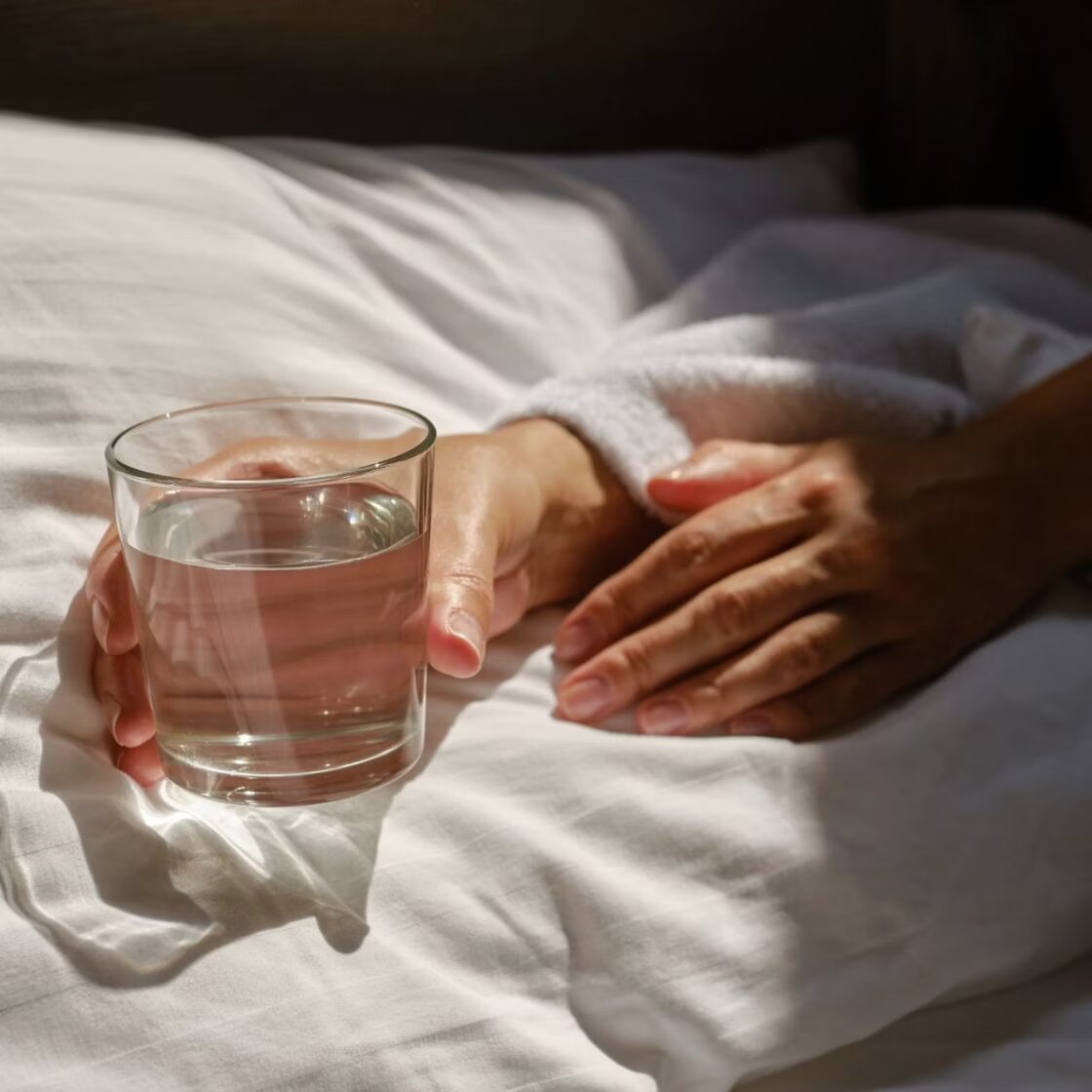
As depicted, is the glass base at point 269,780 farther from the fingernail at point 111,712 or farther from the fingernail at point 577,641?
the fingernail at point 577,641

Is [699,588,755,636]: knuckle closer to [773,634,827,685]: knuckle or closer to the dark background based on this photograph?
[773,634,827,685]: knuckle

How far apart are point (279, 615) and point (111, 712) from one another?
14cm

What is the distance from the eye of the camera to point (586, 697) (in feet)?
2.21

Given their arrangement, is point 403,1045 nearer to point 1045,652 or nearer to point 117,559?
point 117,559

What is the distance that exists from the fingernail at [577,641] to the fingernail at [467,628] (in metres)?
0.14

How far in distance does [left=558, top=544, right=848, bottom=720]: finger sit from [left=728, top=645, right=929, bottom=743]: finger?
0.10ft

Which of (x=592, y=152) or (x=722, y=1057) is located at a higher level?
(x=592, y=152)

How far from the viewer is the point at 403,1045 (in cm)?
50

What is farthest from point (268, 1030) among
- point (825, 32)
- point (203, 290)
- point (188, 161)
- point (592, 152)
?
point (825, 32)

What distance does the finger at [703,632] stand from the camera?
0.68m

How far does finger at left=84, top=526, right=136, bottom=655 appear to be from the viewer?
585 mm

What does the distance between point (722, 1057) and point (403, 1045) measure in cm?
14

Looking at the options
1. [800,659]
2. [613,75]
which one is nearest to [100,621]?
[800,659]

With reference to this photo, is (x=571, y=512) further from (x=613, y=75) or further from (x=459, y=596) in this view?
(x=613, y=75)
